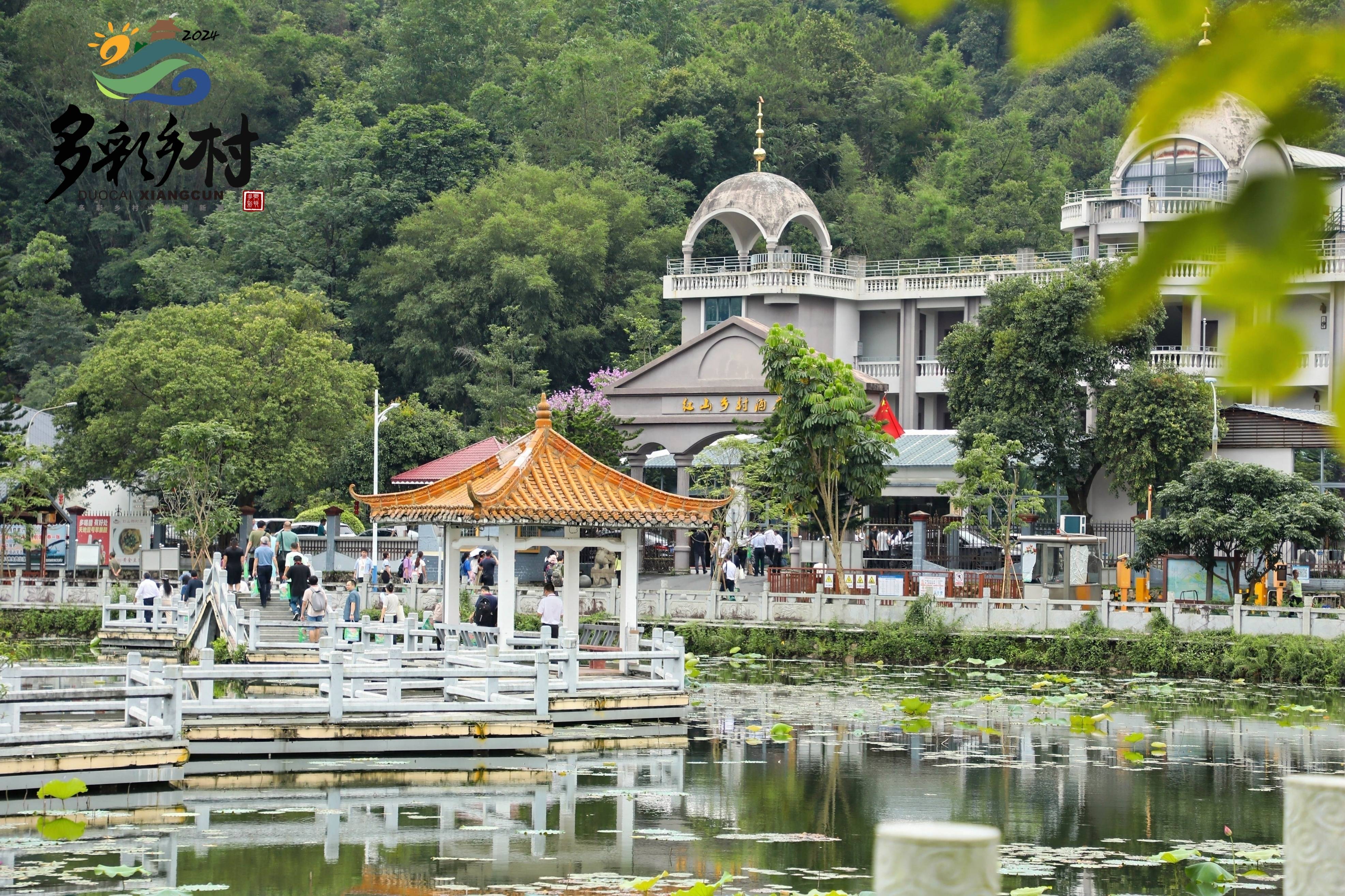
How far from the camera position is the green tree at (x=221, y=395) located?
4259 cm

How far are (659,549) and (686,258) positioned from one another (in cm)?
1154

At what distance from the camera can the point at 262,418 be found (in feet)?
143

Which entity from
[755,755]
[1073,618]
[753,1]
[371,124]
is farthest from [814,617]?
[753,1]

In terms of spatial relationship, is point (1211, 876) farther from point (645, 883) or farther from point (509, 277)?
point (509, 277)

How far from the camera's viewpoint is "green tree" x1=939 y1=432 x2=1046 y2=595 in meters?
32.6

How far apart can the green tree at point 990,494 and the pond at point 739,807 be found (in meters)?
8.47

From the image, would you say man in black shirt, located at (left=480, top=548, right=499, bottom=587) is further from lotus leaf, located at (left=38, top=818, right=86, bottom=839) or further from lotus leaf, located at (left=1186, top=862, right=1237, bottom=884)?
lotus leaf, located at (left=1186, top=862, right=1237, bottom=884)

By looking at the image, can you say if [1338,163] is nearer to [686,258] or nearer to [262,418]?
[686,258]

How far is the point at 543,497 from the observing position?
21844 mm

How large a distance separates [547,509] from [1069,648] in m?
11.4

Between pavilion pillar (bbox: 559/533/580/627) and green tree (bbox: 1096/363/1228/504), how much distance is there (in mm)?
19582

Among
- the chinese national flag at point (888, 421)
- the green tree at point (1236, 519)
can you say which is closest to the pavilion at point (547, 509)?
the green tree at point (1236, 519)

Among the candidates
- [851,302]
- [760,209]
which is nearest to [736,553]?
[760,209]

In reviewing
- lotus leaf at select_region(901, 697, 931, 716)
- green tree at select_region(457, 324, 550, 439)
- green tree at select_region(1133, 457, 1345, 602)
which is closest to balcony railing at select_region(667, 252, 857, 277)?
green tree at select_region(457, 324, 550, 439)
